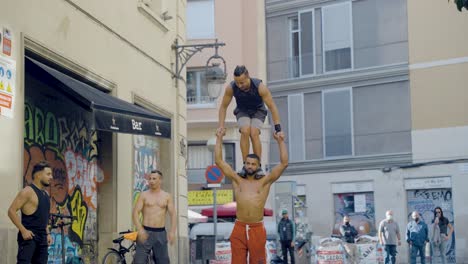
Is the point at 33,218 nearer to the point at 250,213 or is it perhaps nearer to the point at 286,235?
the point at 250,213

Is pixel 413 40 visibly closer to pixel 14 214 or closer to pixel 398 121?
pixel 398 121

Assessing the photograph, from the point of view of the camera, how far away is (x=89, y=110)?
13977 millimetres

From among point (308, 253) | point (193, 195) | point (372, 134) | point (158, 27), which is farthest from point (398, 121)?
point (158, 27)

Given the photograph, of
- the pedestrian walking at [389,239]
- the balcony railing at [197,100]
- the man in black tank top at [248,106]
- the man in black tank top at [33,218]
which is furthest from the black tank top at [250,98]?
the balcony railing at [197,100]

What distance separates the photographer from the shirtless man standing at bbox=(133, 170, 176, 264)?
47.6ft

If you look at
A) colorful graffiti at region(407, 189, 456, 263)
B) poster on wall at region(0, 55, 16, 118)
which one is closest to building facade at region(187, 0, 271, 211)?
colorful graffiti at region(407, 189, 456, 263)

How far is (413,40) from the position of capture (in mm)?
37844

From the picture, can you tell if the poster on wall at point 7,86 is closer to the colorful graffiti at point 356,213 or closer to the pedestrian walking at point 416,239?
the pedestrian walking at point 416,239

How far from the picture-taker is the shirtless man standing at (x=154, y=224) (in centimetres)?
1450

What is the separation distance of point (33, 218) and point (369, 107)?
1117 inches

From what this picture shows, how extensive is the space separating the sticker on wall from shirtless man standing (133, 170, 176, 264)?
327cm

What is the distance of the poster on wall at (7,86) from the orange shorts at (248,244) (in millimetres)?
3621

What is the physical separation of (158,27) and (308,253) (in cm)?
1145

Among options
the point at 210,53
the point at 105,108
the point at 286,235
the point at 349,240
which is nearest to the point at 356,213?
the point at 210,53
